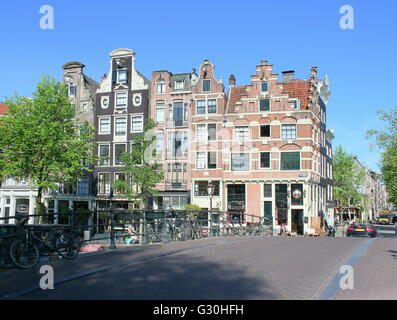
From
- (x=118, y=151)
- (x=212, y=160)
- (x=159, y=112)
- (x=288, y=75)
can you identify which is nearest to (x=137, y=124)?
(x=159, y=112)

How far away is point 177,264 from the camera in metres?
10.4

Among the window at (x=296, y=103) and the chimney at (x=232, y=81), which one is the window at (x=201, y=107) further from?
the window at (x=296, y=103)

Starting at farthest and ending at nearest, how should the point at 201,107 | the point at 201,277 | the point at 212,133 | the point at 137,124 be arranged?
the point at 137,124, the point at 201,107, the point at 212,133, the point at 201,277

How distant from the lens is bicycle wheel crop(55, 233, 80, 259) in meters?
11.0

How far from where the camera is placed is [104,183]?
141ft

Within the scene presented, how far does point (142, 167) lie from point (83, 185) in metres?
9.65

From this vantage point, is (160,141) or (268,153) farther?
(160,141)

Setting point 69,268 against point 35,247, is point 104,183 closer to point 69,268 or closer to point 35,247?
point 35,247

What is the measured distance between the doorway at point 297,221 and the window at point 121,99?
1985 centimetres

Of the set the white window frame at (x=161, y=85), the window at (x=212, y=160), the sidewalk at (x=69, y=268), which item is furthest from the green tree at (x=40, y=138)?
the sidewalk at (x=69, y=268)

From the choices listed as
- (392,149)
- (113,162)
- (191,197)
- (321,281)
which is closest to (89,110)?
(113,162)

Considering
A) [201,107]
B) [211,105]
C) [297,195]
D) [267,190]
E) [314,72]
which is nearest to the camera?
[297,195]

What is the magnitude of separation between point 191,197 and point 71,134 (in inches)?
514
